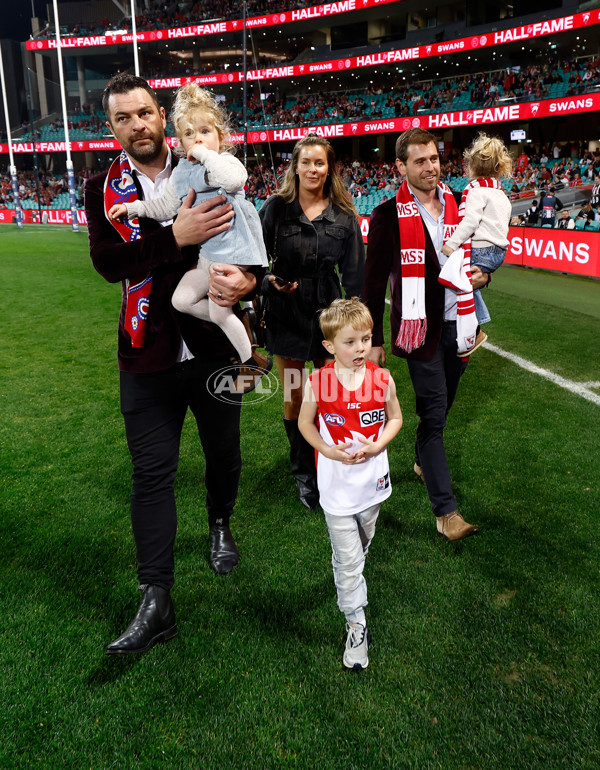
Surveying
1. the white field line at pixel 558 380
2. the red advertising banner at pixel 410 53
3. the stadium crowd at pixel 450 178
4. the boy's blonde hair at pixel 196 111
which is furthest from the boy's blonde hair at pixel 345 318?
the red advertising banner at pixel 410 53

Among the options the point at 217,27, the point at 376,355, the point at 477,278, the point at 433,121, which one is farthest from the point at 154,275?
the point at 217,27

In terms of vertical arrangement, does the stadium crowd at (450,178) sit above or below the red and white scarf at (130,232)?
above

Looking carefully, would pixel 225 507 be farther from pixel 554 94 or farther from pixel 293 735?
pixel 554 94

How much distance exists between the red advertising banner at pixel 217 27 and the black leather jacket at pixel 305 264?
125ft

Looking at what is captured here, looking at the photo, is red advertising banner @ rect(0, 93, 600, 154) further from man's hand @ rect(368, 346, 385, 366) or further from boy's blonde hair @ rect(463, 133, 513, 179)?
man's hand @ rect(368, 346, 385, 366)

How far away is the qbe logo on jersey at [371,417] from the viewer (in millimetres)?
2354

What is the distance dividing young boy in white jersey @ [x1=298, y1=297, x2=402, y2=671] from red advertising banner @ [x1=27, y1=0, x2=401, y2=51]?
3948 cm

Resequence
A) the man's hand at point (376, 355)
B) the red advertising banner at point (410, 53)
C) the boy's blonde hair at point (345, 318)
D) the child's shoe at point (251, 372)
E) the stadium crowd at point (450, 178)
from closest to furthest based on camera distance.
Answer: the boy's blonde hair at point (345, 318)
the child's shoe at point (251, 372)
the man's hand at point (376, 355)
the stadium crowd at point (450, 178)
the red advertising banner at point (410, 53)

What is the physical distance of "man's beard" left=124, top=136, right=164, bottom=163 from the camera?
2.30 meters

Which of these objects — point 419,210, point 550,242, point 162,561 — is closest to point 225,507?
point 162,561

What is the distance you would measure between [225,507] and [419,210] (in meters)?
1.96

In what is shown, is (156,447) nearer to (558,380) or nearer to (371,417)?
(371,417)

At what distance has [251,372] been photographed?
107 inches

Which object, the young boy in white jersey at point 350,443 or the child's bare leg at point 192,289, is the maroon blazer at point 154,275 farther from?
the young boy in white jersey at point 350,443
